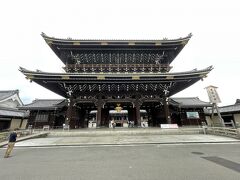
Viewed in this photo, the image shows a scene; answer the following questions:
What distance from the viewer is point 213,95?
597 inches

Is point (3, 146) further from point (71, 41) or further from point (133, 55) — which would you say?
point (133, 55)

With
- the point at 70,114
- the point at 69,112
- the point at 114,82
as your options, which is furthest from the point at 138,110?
the point at 69,112

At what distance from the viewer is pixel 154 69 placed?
20.4 metres

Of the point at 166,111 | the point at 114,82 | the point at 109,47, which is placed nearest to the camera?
the point at 114,82

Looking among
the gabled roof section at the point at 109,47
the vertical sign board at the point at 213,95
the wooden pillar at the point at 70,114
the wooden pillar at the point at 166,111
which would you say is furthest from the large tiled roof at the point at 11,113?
the vertical sign board at the point at 213,95

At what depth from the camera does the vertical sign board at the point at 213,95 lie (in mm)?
14906

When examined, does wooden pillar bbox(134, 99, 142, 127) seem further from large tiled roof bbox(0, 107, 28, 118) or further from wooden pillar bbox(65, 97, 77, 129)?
large tiled roof bbox(0, 107, 28, 118)

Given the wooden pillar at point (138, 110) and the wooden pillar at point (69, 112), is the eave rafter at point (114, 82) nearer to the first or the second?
the wooden pillar at point (69, 112)

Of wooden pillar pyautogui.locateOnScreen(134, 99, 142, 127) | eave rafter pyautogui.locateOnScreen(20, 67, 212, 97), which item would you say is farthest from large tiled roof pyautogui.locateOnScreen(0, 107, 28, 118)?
wooden pillar pyautogui.locateOnScreen(134, 99, 142, 127)

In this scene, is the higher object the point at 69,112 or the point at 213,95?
the point at 213,95

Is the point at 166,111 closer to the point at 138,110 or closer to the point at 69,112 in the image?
the point at 138,110

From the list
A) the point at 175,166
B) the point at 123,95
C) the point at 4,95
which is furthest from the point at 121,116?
the point at 175,166

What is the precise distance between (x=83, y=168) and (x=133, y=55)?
18143 mm

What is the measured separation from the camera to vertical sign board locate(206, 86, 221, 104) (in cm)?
1491
